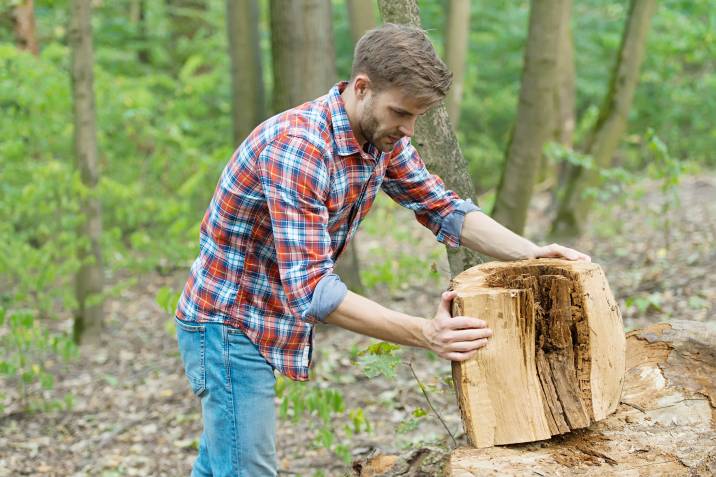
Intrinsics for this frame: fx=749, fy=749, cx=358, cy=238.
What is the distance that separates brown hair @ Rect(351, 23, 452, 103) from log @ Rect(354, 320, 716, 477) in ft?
3.61

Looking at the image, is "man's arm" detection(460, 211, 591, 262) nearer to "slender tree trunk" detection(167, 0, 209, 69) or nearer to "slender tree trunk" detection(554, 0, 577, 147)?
"slender tree trunk" detection(554, 0, 577, 147)

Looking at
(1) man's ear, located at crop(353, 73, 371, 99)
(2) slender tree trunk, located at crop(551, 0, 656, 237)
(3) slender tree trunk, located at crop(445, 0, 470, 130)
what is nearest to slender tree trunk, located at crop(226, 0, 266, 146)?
(2) slender tree trunk, located at crop(551, 0, 656, 237)

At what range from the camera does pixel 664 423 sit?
248 centimetres

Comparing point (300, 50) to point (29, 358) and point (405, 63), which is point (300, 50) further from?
point (29, 358)

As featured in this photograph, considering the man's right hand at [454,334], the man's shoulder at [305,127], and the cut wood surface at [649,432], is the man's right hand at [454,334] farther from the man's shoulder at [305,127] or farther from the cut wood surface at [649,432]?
the man's shoulder at [305,127]

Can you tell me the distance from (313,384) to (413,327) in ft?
9.67

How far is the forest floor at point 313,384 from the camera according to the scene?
4379mm

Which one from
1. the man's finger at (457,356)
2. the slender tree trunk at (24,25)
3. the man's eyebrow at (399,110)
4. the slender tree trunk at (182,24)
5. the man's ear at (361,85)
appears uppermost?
the slender tree trunk at (182,24)

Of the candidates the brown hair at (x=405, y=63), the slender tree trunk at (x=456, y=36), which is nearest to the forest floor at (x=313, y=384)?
the brown hair at (x=405, y=63)

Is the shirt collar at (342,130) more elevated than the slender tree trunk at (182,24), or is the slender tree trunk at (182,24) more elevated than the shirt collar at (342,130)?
the slender tree trunk at (182,24)

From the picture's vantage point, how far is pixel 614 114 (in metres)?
7.74

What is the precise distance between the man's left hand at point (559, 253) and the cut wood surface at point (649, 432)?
1.69 ft

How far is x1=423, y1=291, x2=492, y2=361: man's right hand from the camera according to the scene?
222 cm

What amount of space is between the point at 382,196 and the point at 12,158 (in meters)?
5.84
